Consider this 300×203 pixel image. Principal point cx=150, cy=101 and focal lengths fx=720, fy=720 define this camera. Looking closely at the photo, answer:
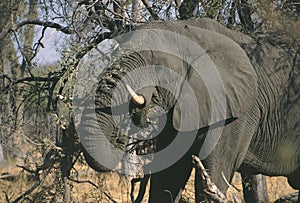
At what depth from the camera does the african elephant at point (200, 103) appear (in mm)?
4930

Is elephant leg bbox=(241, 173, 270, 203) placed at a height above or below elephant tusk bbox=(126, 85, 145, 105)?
below

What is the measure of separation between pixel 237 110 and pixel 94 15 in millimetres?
1843

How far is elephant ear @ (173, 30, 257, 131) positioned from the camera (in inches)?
217

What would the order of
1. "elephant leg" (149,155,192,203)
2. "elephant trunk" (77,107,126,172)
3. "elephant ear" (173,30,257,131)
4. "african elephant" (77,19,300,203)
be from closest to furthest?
"elephant trunk" (77,107,126,172), "african elephant" (77,19,300,203), "elephant ear" (173,30,257,131), "elephant leg" (149,155,192,203)

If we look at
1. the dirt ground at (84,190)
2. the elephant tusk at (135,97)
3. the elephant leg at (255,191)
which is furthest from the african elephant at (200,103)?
the elephant leg at (255,191)

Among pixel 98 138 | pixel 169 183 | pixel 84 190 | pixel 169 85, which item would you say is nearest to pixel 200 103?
pixel 169 85

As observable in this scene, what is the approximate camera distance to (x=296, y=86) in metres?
6.11

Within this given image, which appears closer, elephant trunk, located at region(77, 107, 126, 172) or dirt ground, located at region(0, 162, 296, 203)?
elephant trunk, located at region(77, 107, 126, 172)

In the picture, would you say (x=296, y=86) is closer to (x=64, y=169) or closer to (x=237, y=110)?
(x=237, y=110)

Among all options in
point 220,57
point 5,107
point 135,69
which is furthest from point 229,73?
point 5,107

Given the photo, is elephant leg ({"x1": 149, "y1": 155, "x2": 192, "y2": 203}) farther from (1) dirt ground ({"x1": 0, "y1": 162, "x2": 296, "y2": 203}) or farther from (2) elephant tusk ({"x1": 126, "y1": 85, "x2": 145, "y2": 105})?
(2) elephant tusk ({"x1": 126, "y1": 85, "x2": 145, "y2": 105})

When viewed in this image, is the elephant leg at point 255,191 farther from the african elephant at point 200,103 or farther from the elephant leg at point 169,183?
the elephant leg at point 169,183

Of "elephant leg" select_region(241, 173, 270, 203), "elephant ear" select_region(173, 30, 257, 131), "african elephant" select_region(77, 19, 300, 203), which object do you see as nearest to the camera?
"african elephant" select_region(77, 19, 300, 203)

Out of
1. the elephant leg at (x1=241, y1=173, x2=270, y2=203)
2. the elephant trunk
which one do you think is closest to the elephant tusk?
the elephant trunk
